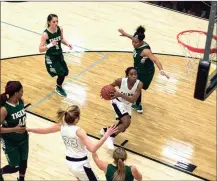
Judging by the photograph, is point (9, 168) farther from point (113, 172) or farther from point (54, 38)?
point (54, 38)

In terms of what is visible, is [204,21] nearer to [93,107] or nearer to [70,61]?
A: [70,61]

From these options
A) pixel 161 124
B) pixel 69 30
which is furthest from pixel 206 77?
pixel 69 30

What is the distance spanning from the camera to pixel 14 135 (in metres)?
6.11

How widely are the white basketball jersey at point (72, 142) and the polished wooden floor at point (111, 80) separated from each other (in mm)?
1589

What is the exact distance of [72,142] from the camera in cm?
585

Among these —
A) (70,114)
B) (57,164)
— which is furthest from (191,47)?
(70,114)

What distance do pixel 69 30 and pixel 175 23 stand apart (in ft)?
8.53

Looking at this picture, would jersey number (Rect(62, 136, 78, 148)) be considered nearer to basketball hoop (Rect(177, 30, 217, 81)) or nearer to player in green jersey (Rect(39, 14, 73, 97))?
player in green jersey (Rect(39, 14, 73, 97))

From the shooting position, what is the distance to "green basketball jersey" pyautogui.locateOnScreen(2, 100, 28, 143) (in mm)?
5953

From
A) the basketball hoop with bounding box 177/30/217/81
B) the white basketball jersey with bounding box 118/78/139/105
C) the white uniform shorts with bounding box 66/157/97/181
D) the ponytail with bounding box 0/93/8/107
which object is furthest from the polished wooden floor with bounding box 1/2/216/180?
the ponytail with bounding box 0/93/8/107

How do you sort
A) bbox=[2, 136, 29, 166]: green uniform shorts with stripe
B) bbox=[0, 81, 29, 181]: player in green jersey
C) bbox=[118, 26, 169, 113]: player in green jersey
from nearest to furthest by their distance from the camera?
1. bbox=[0, 81, 29, 181]: player in green jersey
2. bbox=[2, 136, 29, 166]: green uniform shorts with stripe
3. bbox=[118, 26, 169, 113]: player in green jersey

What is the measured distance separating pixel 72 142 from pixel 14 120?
2.39ft

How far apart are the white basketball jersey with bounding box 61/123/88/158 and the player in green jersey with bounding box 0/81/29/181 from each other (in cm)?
49

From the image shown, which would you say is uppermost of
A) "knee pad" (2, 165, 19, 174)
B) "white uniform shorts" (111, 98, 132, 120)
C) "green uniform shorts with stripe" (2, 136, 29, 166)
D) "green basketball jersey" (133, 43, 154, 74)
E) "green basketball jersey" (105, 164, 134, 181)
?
"green basketball jersey" (133, 43, 154, 74)
